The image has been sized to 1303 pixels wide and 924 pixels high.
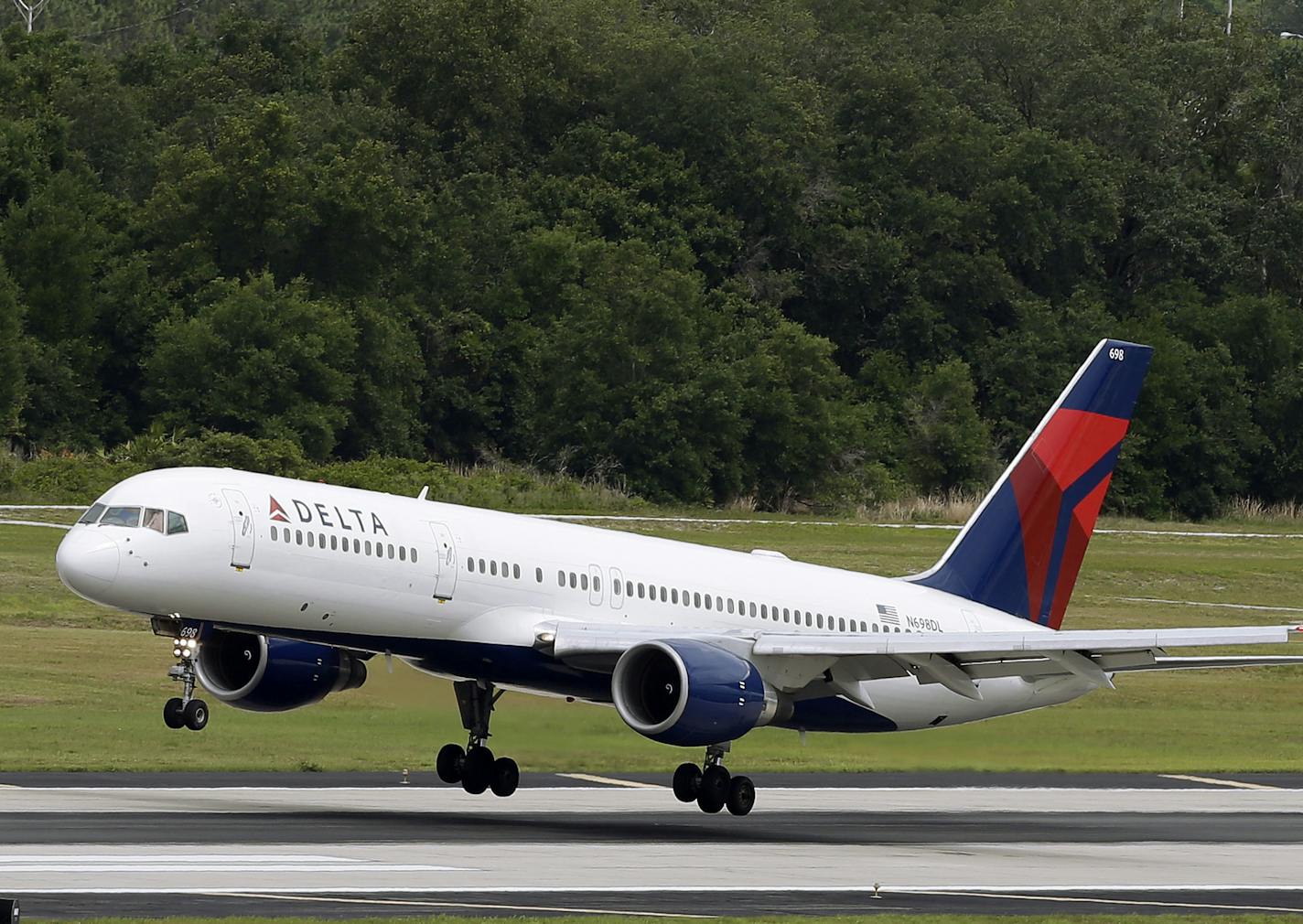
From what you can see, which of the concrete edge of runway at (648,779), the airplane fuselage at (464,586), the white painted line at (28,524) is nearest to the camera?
the airplane fuselage at (464,586)

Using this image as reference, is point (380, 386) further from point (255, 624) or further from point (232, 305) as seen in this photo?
point (255, 624)

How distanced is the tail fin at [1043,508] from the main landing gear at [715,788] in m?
8.00

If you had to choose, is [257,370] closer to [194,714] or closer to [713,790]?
[713,790]

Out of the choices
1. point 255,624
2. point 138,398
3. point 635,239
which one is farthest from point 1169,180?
point 255,624

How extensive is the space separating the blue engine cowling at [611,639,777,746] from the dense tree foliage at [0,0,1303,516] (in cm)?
4786

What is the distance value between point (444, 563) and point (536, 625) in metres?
1.68

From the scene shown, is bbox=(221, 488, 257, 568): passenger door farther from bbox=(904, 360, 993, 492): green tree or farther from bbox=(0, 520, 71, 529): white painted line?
bbox=(904, 360, 993, 492): green tree

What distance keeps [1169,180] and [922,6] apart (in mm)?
30306

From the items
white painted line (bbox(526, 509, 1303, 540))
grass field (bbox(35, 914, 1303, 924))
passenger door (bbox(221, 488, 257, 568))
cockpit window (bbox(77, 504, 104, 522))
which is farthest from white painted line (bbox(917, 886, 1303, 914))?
white painted line (bbox(526, 509, 1303, 540))

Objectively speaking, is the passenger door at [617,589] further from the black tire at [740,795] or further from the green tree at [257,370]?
the green tree at [257,370]

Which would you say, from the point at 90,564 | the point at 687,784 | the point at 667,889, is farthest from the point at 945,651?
the point at 90,564

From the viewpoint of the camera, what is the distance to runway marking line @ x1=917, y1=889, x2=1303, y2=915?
2472 centimetres

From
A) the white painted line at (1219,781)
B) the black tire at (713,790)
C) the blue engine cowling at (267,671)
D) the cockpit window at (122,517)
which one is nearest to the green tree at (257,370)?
the white painted line at (1219,781)

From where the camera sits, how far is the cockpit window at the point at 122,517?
28.7 m
